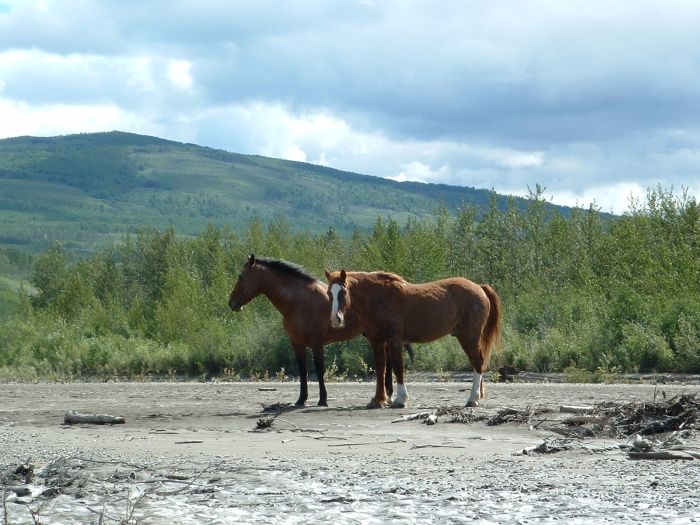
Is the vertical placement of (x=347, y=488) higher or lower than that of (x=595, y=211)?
lower

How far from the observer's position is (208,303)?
1823 inches

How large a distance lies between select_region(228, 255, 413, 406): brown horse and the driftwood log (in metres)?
3.09

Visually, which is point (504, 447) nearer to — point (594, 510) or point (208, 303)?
point (594, 510)

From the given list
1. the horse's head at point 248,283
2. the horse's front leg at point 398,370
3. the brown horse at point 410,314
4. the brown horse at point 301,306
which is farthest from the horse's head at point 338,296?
the horse's head at point 248,283

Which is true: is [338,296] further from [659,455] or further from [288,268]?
[659,455]

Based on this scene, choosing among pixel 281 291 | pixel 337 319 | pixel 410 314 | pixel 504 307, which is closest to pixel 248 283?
pixel 281 291

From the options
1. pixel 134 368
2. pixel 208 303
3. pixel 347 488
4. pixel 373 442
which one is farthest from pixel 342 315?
pixel 208 303

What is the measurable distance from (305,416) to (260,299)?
2265cm

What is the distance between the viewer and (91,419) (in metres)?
17.0

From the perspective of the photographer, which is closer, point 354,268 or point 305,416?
point 305,416

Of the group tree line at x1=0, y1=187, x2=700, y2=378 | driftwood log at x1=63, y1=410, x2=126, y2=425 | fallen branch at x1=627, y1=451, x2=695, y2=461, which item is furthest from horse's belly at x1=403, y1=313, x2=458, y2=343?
tree line at x1=0, y1=187, x2=700, y2=378

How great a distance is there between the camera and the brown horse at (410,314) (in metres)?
18.0

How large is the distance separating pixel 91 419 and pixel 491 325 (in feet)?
22.1

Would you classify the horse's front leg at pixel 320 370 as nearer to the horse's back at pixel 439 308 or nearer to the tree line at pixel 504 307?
the horse's back at pixel 439 308
